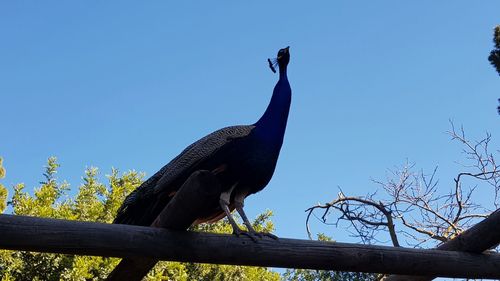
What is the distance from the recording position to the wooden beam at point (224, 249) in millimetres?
2461

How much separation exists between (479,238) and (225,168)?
141 cm

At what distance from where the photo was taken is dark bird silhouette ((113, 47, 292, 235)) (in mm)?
2994

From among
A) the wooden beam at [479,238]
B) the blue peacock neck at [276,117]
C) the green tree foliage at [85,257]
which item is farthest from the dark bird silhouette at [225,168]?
the green tree foliage at [85,257]

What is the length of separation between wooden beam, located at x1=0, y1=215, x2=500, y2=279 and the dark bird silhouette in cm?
20

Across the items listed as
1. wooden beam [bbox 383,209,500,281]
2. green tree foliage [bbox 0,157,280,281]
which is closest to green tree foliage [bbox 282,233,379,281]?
green tree foliage [bbox 0,157,280,281]

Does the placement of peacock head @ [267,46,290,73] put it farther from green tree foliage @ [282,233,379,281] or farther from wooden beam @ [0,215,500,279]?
green tree foliage @ [282,233,379,281]

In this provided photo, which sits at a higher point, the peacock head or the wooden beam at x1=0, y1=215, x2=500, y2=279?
the peacock head

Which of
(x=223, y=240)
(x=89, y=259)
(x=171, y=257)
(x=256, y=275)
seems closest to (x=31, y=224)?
(x=171, y=257)

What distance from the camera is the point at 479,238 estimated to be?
3.18 m

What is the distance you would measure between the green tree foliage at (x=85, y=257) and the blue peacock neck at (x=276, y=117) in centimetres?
437

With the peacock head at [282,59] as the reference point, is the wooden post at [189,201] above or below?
below

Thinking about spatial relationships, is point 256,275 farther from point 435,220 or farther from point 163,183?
point 163,183

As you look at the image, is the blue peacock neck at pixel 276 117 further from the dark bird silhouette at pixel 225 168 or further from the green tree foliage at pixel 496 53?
the green tree foliage at pixel 496 53

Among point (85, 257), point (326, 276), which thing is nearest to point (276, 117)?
point (85, 257)
